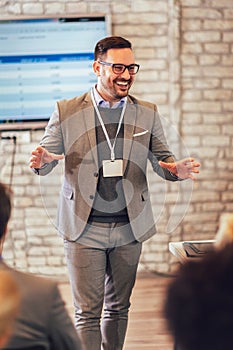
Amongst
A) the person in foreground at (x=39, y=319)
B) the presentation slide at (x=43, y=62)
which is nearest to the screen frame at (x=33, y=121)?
the presentation slide at (x=43, y=62)

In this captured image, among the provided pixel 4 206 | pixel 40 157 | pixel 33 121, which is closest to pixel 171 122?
pixel 33 121

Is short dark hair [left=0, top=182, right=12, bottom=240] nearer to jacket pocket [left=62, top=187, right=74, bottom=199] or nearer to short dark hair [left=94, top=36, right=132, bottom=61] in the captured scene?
jacket pocket [left=62, top=187, right=74, bottom=199]

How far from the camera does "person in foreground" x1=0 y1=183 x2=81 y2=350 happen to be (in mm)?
1346

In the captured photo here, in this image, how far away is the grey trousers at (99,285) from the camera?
2801mm

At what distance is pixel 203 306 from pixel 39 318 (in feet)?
1.66

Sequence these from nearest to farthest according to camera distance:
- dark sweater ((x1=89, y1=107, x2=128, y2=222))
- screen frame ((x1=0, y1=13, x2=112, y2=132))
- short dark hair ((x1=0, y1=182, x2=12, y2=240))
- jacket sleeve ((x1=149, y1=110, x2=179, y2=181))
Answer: short dark hair ((x1=0, y1=182, x2=12, y2=240)) → dark sweater ((x1=89, y1=107, x2=128, y2=222)) → jacket sleeve ((x1=149, y1=110, x2=179, y2=181)) → screen frame ((x1=0, y1=13, x2=112, y2=132))

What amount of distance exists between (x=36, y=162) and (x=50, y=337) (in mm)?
1354

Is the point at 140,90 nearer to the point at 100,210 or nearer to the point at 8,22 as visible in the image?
the point at 8,22

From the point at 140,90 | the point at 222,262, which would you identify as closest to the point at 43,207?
the point at 140,90

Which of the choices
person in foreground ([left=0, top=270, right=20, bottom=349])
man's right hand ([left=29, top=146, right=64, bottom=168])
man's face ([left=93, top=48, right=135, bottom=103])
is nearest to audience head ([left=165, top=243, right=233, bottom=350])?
person in foreground ([left=0, top=270, right=20, bottom=349])

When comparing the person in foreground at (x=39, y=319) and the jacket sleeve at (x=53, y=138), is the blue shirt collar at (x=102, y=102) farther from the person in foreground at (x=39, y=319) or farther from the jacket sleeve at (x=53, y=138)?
the person in foreground at (x=39, y=319)

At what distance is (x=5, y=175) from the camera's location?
4.69 meters

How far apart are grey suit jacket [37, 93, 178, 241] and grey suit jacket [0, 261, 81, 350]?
1.34 metres

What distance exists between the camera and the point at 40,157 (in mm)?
2682
